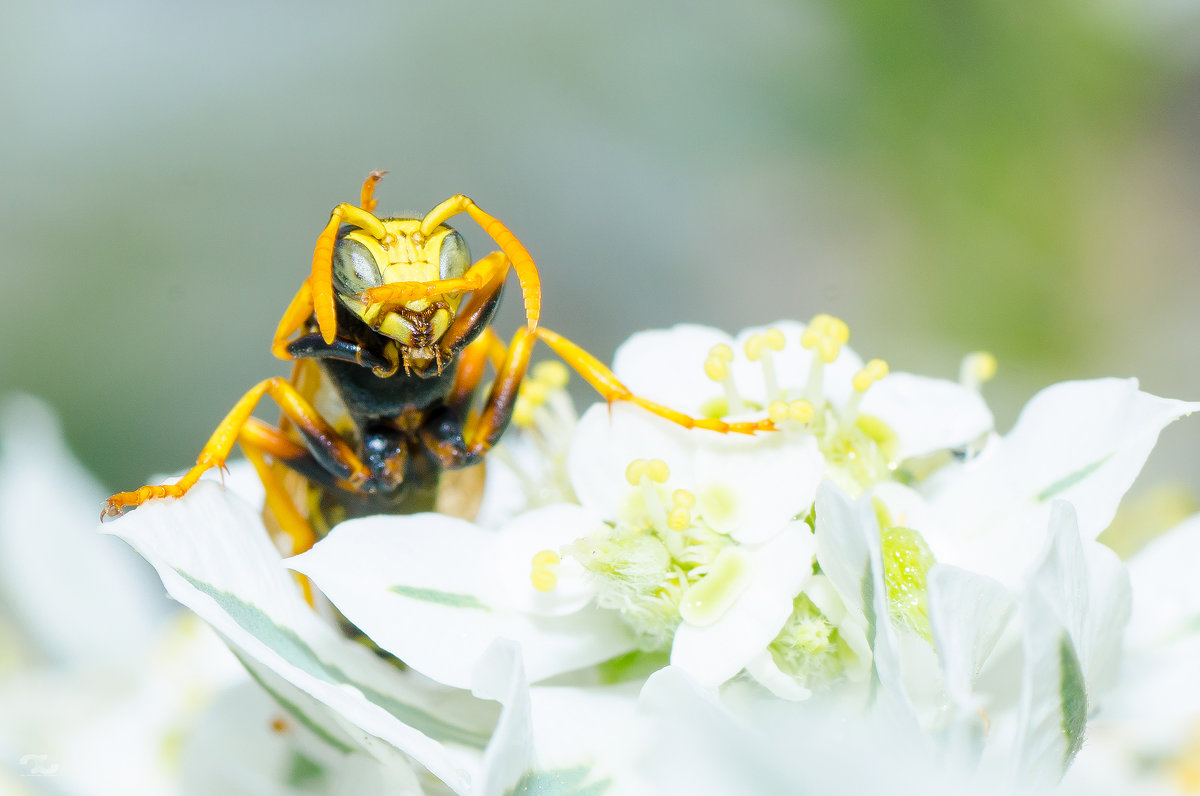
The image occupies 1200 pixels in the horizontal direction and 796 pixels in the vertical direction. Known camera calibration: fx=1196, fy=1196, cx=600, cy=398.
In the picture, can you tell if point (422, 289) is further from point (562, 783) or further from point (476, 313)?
point (562, 783)

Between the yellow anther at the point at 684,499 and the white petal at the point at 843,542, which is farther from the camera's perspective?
the yellow anther at the point at 684,499

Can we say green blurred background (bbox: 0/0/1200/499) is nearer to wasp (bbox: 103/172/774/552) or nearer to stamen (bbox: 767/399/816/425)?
wasp (bbox: 103/172/774/552)

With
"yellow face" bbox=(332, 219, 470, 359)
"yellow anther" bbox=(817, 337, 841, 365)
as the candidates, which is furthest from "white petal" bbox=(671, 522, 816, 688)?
"yellow face" bbox=(332, 219, 470, 359)

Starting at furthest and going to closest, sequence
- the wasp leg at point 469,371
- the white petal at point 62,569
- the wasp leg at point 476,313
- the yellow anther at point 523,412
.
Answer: the white petal at point 62,569 → the yellow anther at point 523,412 → the wasp leg at point 469,371 → the wasp leg at point 476,313

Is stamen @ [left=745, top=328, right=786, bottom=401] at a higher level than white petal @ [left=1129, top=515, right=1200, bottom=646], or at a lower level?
higher

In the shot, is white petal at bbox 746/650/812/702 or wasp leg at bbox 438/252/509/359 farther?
wasp leg at bbox 438/252/509/359

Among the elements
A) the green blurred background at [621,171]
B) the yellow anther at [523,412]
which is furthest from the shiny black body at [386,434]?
the green blurred background at [621,171]

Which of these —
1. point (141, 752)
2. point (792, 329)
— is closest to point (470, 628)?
point (792, 329)

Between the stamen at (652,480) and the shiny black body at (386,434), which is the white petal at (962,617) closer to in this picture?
the stamen at (652,480)
